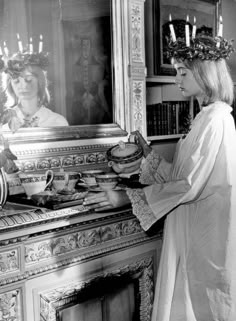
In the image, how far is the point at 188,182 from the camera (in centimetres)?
209

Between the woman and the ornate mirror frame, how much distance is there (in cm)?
49

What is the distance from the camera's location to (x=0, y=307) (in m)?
1.83

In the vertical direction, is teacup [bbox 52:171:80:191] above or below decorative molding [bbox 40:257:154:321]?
above

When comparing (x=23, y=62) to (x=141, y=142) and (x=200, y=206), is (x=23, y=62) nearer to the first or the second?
(x=141, y=142)

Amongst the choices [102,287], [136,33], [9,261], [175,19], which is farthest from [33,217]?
[175,19]

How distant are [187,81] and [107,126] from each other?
68cm

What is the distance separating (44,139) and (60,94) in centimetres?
27

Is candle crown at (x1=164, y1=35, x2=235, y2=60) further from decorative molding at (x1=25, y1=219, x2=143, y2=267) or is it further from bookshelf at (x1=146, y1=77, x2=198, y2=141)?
bookshelf at (x1=146, y1=77, x2=198, y2=141)

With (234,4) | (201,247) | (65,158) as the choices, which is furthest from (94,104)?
(234,4)

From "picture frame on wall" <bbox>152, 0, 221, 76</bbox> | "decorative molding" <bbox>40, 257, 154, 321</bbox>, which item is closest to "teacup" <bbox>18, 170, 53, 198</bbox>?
"decorative molding" <bbox>40, 257, 154, 321</bbox>

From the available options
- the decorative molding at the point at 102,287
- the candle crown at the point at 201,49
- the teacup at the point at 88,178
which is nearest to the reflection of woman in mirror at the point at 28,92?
the teacup at the point at 88,178

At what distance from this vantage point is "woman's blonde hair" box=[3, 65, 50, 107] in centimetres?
234

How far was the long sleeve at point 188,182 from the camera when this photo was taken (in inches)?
83.0

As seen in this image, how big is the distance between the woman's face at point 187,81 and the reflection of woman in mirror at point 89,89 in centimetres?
59
